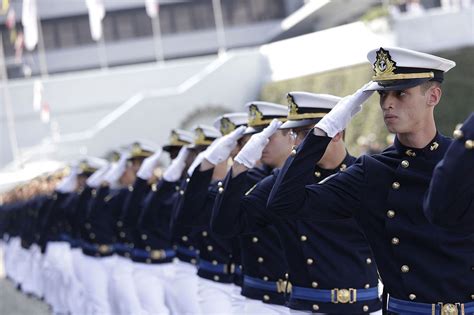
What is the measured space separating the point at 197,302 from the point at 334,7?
1328 inches

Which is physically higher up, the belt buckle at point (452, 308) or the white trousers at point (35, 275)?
the belt buckle at point (452, 308)

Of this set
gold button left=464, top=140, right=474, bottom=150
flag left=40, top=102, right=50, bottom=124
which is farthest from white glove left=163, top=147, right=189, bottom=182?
flag left=40, top=102, right=50, bottom=124

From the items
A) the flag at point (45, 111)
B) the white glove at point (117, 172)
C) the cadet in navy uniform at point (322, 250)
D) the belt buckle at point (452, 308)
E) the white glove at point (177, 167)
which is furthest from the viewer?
the flag at point (45, 111)

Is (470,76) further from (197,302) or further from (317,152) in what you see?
(317,152)

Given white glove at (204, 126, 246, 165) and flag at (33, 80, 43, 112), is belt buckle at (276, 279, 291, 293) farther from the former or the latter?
flag at (33, 80, 43, 112)

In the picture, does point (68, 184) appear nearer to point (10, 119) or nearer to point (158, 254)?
point (158, 254)

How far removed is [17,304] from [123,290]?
7622 millimetres

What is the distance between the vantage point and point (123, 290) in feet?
32.6

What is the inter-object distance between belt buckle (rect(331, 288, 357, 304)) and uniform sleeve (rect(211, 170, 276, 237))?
622mm

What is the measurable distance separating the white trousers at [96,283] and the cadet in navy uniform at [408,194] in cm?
647

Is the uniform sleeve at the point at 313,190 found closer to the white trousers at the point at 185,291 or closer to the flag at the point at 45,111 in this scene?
the white trousers at the point at 185,291

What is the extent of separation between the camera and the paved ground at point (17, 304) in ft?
51.0

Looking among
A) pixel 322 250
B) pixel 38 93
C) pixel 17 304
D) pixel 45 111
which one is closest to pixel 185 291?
pixel 322 250

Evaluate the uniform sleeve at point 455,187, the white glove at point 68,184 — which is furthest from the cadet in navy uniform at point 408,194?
the white glove at point 68,184
